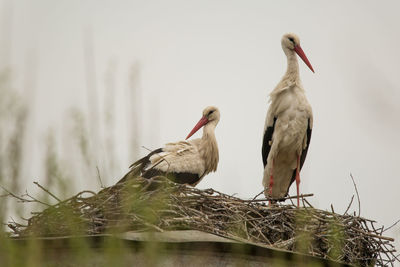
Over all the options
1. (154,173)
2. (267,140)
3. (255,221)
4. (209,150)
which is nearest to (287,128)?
(267,140)

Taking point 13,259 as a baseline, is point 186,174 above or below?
above

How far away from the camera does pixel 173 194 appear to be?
196 inches

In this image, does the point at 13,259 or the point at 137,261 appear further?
the point at 137,261

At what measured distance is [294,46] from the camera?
757 cm

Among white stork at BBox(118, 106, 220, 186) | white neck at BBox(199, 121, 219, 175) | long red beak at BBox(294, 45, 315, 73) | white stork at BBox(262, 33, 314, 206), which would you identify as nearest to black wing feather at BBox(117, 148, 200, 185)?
white stork at BBox(118, 106, 220, 186)

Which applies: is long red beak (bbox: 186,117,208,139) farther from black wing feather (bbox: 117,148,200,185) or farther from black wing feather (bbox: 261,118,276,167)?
black wing feather (bbox: 117,148,200,185)

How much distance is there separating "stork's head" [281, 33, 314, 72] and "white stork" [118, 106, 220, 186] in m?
1.01

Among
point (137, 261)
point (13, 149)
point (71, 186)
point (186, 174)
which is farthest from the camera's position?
A: point (186, 174)

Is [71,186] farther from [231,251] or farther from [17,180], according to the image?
[231,251]

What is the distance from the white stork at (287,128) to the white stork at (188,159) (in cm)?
57

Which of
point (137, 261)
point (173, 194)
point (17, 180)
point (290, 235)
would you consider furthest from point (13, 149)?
point (290, 235)

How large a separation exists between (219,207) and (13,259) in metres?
3.25

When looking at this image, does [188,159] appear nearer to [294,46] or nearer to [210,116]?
[210,116]

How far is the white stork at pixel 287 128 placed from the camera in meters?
7.09
